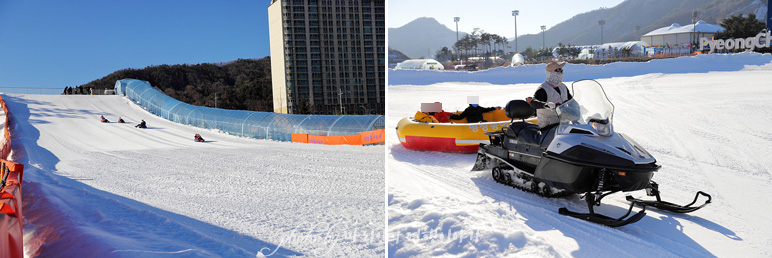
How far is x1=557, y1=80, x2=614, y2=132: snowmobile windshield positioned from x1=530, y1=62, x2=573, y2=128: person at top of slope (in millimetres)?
123

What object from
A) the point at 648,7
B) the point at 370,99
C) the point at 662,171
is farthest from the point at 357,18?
the point at 662,171

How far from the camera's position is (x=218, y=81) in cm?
6141

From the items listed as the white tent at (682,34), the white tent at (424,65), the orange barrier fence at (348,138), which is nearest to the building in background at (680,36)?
the white tent at (682,34)

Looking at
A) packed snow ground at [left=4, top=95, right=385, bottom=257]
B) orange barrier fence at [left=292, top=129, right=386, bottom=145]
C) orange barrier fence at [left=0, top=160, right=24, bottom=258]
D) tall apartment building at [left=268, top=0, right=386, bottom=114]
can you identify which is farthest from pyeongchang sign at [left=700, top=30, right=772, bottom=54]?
tall apartment building at [left=268, top=0, right=386, bottom=114]

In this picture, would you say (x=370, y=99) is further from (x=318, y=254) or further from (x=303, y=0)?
(x=318, y=254)

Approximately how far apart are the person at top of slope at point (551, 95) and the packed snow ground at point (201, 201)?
143cm

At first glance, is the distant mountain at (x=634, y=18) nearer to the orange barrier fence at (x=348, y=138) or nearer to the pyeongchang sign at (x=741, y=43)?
the pyeongchang sign at (x=741, y=43)

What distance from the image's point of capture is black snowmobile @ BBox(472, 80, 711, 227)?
290 cm

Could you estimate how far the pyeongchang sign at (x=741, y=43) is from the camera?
1959cm

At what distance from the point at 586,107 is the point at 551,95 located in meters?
0.30

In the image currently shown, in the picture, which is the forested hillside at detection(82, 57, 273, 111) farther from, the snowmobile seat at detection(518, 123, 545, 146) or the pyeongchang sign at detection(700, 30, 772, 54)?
the snowmobile seat at detection(518, 123, 545, 146)

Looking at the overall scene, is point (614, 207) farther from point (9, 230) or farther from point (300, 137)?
point (300, 137)

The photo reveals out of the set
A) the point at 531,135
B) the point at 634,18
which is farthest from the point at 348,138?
the point at 634,18

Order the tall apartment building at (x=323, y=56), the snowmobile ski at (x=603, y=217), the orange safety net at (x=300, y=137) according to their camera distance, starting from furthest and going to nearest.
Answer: the tall apartment building at (x=323, y=56) < the orange safety net at (x=300, y=137) < the snowmobile ski at (x=603, y=217)
